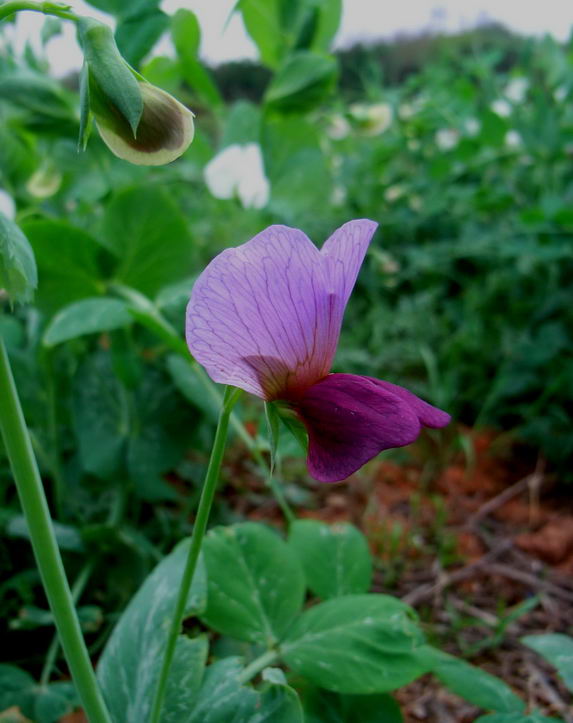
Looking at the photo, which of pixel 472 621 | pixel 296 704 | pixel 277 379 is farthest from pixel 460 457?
pixel 277 379

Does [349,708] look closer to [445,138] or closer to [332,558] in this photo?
[332,558]

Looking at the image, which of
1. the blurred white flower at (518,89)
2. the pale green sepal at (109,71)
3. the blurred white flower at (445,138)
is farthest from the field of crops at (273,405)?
the blurred white flower at (518,89)

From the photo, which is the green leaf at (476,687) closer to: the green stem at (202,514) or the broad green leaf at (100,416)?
the green stem at (202,514)

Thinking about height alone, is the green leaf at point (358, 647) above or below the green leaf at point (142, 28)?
below

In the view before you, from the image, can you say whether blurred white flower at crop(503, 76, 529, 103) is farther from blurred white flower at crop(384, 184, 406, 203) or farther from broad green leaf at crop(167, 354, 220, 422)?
broad green leaf at crop(167, 354, 220, 422)

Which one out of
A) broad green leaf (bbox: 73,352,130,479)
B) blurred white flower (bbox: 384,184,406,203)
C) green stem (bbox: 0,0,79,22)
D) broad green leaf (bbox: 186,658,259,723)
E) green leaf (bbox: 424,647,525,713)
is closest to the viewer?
green stem (bbox: 0,0,79,22)

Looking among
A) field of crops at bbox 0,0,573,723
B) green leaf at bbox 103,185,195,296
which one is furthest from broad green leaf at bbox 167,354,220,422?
green leaf at bbox 103,185,195,296
